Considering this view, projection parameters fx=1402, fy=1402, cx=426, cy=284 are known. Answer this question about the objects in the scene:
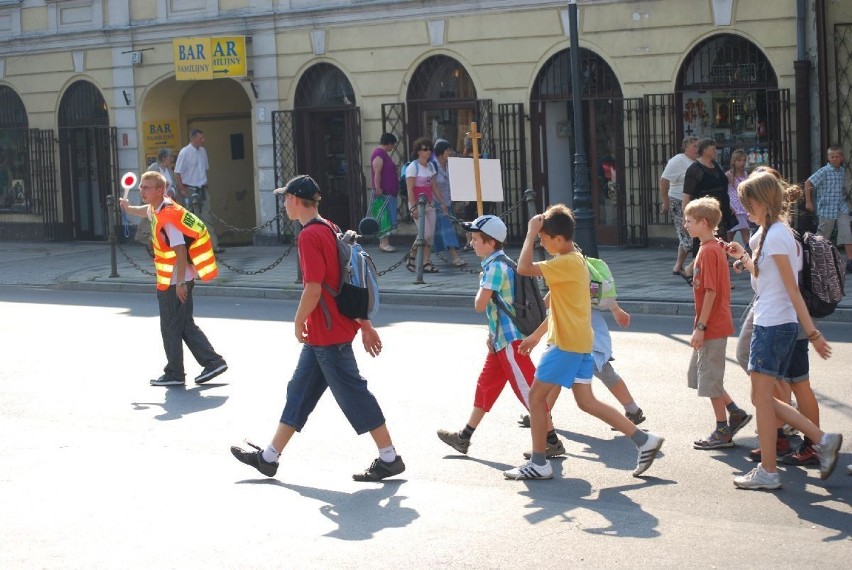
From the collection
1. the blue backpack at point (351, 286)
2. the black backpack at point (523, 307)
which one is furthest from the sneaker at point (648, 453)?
the blue backpack at point (351, 286)

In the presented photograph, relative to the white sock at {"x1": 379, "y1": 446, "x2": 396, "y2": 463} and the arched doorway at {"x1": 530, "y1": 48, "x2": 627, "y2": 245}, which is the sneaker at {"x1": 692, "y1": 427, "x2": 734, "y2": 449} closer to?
the white sock at {"x1": 379, "y1": 446, "x2": 396, "y2": 463}

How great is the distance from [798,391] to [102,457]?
4191 mm

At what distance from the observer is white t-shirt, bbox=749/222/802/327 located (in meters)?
7.19

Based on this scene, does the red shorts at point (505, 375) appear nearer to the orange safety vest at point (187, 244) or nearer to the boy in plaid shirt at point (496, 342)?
the boy in plaid shirt at point (496, 342)

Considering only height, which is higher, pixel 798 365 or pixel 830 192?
pixel 830 192

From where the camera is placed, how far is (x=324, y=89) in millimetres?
23125

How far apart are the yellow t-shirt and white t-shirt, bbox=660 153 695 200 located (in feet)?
29.9

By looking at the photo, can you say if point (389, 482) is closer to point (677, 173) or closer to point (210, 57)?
point (677, 173)

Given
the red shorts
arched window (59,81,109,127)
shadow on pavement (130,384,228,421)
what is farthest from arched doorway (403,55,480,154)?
the red shorts

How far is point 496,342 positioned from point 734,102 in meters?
11.7

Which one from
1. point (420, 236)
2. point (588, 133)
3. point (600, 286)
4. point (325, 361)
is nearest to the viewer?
point (325, 361)

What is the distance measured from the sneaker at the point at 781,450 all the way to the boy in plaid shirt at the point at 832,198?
8.38m

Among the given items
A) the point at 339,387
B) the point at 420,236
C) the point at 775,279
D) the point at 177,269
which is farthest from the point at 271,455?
the point at 420,236

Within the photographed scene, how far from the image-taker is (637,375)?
10688 mm
